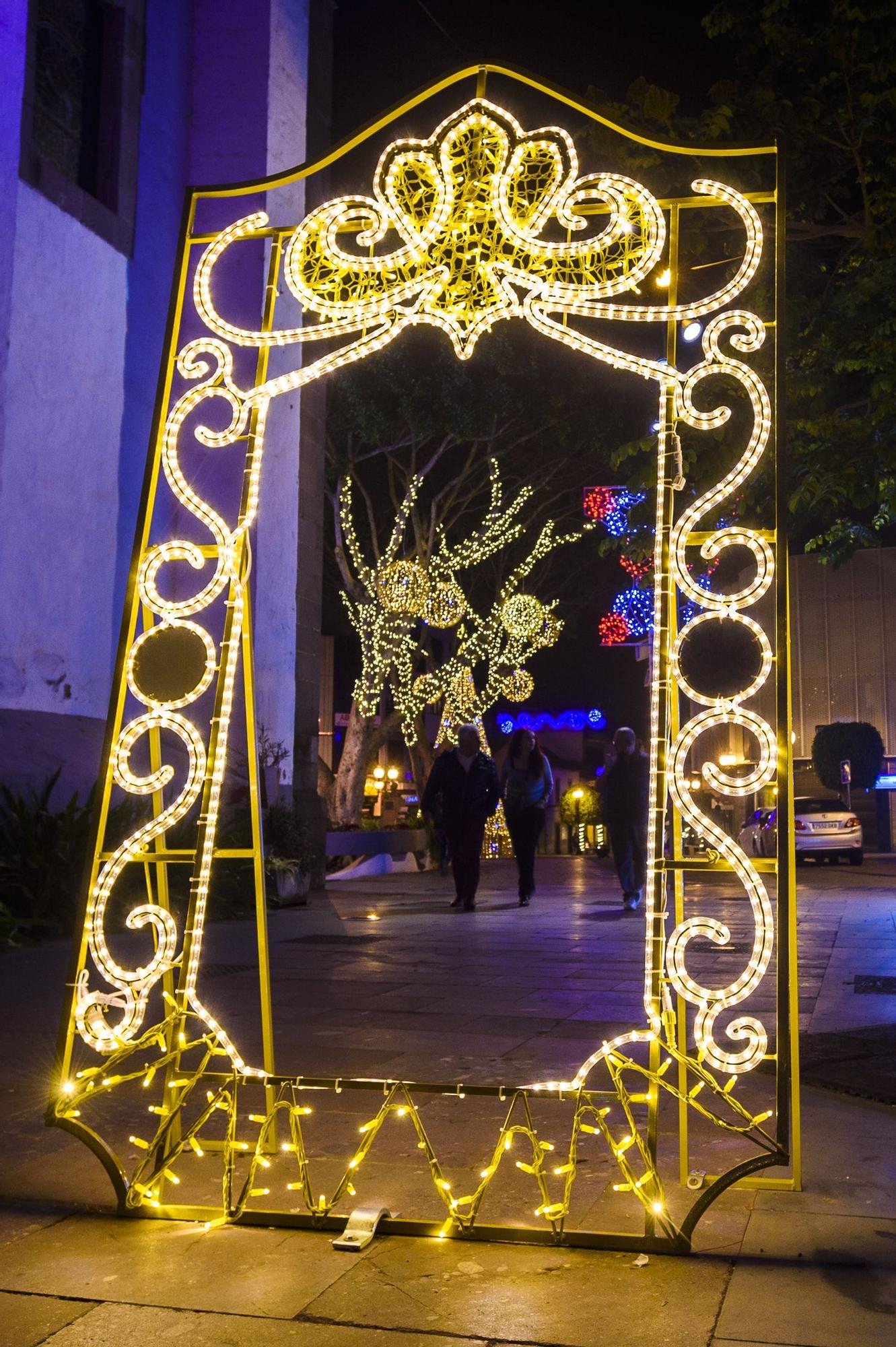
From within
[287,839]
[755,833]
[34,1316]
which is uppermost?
[755,833]

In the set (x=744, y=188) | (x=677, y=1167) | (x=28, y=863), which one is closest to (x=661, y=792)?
(x=677, y=1167)

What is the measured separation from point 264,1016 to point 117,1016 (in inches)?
147

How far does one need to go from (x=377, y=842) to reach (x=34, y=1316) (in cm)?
1803

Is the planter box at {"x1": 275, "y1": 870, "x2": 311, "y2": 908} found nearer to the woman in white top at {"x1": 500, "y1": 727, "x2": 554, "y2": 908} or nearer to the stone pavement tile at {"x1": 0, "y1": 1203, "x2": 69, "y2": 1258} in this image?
the woman in white top at {"x1": 500, "y1": 727, "x2": 554, "y2": 908}

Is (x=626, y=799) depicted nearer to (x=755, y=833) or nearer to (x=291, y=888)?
(x=291, y=888)

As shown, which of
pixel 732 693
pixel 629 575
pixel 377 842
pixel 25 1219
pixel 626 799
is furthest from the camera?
pixel 629 575

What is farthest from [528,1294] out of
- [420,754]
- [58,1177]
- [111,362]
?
[420,754]

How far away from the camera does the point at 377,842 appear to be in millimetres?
20781

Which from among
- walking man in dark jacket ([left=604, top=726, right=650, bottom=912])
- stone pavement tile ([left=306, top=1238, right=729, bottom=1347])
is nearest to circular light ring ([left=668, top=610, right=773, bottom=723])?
stone pavement tile ([left=306, top=1238, right=729, bottom=1347])

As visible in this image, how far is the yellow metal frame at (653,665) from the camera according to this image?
3402 mm

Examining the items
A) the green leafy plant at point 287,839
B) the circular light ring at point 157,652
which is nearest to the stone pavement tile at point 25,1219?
the circular light ring at point 157,652

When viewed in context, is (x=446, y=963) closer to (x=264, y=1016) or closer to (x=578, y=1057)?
(x=578, y=1057)

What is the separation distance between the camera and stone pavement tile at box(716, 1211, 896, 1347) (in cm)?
269

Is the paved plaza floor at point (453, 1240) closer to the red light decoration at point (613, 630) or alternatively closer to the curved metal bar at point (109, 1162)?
the curved metal bar at point (109, 1162)
